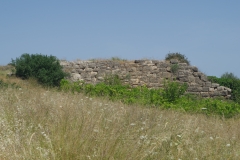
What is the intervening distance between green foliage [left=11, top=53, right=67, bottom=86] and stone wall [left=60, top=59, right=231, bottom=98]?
138cm

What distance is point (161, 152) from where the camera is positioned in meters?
5.02

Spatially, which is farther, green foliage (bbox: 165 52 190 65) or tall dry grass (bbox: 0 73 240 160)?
green foliage (bbox: 165 52 190 65)

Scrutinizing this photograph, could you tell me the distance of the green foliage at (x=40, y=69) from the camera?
719 inches

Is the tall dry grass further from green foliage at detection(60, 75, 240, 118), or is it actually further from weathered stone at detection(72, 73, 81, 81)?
weathered stone at detection(72, 73, 81, 81)

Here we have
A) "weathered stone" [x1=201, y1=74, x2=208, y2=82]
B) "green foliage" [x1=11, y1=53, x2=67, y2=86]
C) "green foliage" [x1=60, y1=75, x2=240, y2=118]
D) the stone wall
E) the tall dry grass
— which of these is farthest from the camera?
"weathered stone" [x1=201, y1=74, x2=208, y2=82]

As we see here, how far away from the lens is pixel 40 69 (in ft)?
60.3

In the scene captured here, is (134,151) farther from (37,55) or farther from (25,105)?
(37,55)

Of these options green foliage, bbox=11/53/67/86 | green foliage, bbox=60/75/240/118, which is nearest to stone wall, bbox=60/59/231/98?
green foliage, bbox=11/53/67/86

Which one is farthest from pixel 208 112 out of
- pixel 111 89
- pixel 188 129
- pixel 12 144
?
pixel 12 144

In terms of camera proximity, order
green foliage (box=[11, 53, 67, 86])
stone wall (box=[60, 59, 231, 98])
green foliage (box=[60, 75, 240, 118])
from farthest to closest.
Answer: stone wall (box=[60, 59, 231, 98]), green foliage (box=[11, 53, 67, 86]), green foliage (box=[60, 75, 240, 118])

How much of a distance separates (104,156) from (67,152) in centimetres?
40

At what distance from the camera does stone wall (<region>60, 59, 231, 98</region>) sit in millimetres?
19938

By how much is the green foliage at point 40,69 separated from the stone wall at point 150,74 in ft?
4.54

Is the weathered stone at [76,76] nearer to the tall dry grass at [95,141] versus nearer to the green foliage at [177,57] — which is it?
the green foliage at [177,57]
